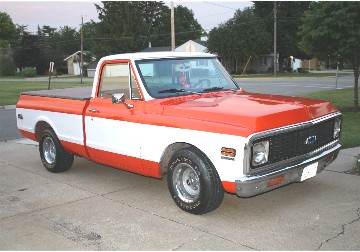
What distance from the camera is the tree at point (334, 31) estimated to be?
38.7 ft

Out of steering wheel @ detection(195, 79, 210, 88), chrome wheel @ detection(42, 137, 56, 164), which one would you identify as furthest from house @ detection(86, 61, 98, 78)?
steering wheel @ detection(195, 79, 210, 88)

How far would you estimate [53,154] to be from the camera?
725 cm

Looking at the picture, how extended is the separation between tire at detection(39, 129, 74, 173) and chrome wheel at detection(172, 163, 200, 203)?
2.66m

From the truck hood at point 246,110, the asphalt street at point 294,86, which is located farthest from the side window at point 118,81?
the asphalt street at point 294,86

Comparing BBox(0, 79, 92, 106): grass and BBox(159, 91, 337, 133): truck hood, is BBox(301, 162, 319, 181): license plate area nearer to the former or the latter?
BBox(159, 91, 337, 133): truck hood

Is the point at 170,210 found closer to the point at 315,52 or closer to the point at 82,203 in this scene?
the point at 82,203

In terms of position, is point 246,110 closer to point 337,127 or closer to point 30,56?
point 337,127

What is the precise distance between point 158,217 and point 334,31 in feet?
30.6

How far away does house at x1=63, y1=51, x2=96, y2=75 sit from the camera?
257 feet

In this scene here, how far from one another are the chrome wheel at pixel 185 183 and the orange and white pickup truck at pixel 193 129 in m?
0.01

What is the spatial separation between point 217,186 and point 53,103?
11.6 ft

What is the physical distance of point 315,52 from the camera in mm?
13086

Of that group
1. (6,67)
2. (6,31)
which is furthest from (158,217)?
(6,31)

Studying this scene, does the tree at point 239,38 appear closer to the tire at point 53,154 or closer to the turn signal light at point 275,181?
the tire at point 53,154
